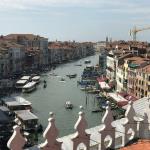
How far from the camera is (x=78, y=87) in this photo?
4297 centimetres

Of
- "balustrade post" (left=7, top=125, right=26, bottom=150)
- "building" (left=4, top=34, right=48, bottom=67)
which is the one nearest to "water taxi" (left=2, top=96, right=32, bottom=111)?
"balustrade post" (left=7, top=125, right=26, bottom=150)

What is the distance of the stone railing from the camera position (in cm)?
464

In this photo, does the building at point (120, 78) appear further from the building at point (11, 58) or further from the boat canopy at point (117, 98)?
the building at point (11, 58)

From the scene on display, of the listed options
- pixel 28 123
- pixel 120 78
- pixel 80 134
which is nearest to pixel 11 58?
pixel 120 78

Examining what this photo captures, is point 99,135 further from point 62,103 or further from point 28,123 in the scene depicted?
point 62,103

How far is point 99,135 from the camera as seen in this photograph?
A: 5555mm

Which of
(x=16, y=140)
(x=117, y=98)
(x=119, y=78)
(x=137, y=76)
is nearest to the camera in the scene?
→ (x=16, y=140)

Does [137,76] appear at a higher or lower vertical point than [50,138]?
lower

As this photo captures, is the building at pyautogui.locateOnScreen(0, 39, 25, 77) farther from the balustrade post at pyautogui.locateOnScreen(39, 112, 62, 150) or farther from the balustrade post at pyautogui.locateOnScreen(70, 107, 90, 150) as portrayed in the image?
the balustrade post at pyautogui.locateOnScreen(39, 112, 62, 150)

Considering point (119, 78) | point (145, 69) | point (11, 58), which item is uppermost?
point (145, 69)

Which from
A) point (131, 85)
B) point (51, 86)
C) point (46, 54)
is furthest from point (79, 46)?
point (131, 85)

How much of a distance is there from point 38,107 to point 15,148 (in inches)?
1034

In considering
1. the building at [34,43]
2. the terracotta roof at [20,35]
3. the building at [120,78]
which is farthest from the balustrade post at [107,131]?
the terracotta roof at [20,35]

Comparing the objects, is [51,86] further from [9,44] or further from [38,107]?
[9,44]
